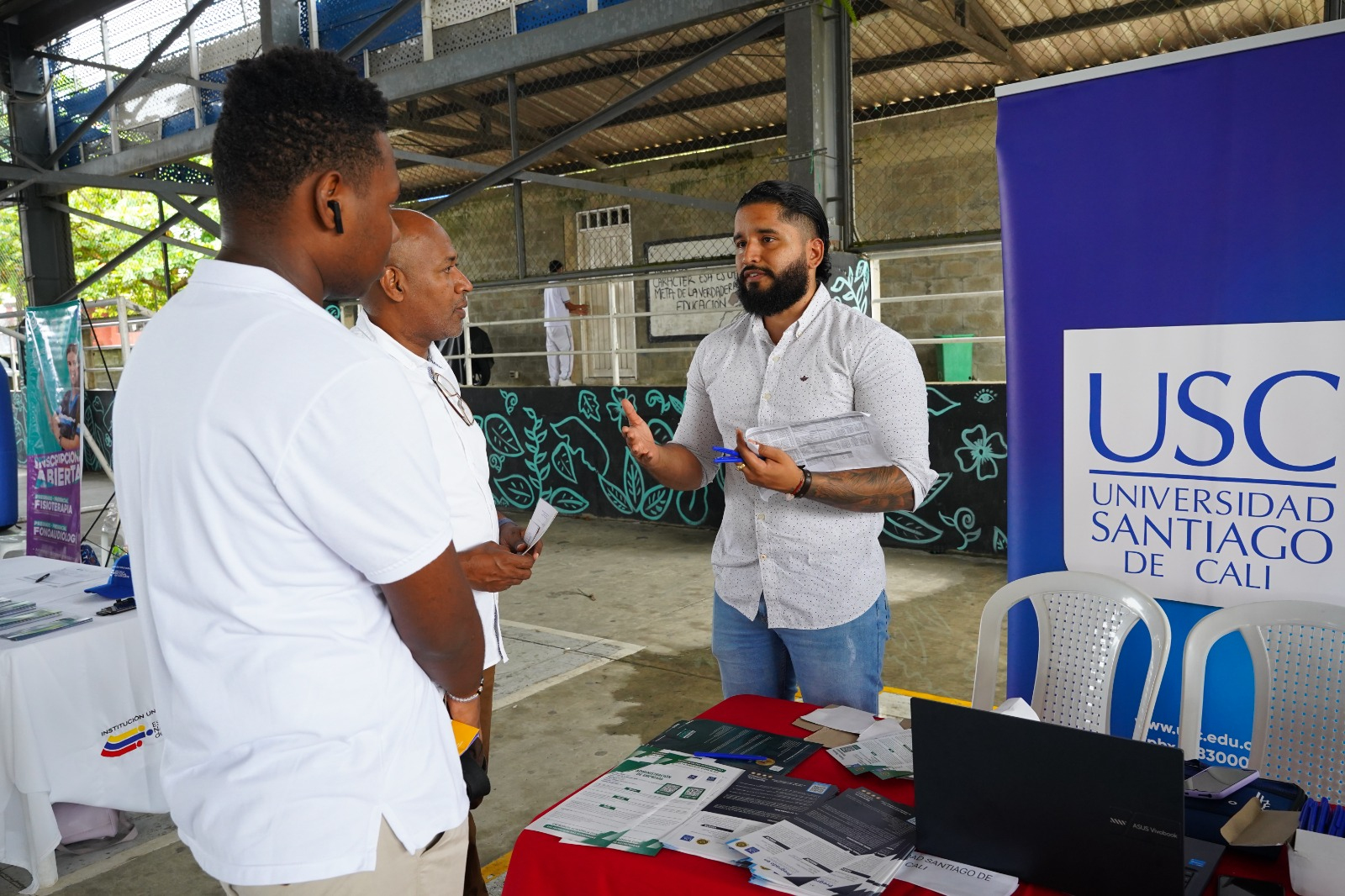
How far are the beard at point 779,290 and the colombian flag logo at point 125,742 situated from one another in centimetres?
242

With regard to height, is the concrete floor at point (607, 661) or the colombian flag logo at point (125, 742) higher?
the colombian flag logo at point (125, 742)

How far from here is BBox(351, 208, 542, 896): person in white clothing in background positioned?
220cm

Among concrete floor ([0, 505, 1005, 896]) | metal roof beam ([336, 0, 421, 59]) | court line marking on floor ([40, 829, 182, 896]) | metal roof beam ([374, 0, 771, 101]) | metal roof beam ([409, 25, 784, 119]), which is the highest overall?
metal roof beam ([409, 25, 784, 119])

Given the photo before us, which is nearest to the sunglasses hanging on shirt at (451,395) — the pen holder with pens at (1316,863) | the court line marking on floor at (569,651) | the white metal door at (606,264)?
the pen holder with pens at (1316,863)

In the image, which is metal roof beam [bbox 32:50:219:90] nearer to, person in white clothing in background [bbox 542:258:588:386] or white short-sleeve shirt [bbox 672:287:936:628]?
person in white clothing in background [bbox 542:258:588:386]

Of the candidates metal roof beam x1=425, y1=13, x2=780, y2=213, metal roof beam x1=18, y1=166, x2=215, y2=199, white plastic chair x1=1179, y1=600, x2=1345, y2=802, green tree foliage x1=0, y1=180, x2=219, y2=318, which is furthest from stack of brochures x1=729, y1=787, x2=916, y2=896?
green tree foliage x1=0, y1=180, x2=219, y2=318

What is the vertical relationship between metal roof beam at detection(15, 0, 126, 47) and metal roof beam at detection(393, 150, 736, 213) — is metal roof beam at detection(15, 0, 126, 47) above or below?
above

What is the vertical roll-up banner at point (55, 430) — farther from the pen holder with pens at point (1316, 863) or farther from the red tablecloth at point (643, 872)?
the pen holder with pens at point (1316, 863)

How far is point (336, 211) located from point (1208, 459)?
2.19 metres

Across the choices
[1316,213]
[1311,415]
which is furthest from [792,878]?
[1316,213]

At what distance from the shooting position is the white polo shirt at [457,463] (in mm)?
2193

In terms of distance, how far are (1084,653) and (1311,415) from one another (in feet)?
2.60

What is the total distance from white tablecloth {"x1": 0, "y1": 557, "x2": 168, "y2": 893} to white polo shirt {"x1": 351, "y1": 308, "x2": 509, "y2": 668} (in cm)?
148

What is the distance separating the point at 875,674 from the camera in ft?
7.80
